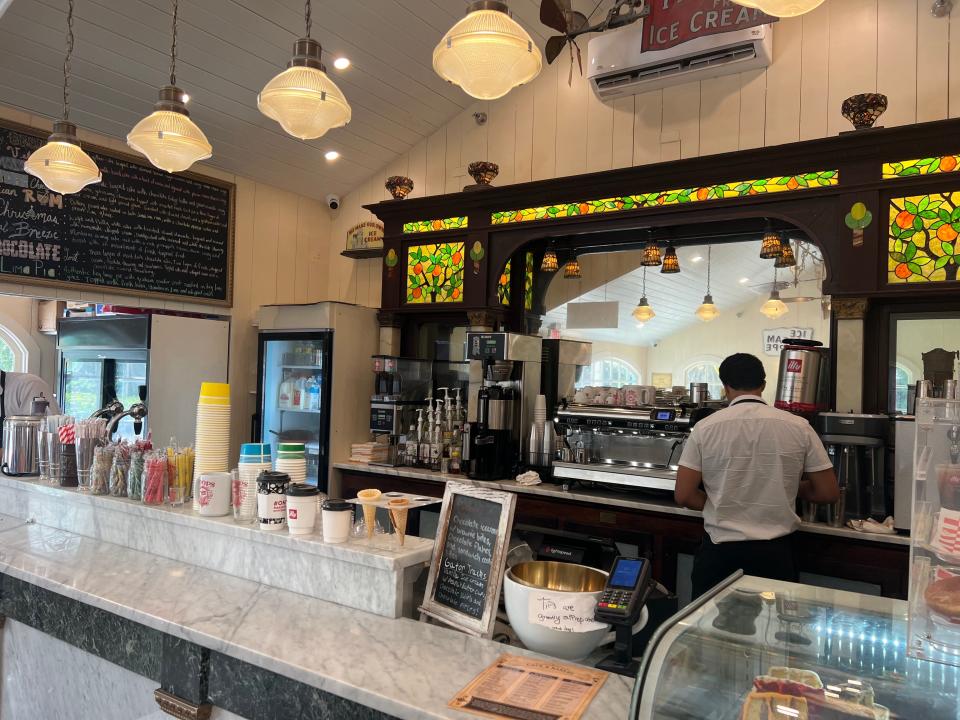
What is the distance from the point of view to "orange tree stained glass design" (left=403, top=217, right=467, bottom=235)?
5.17 meters

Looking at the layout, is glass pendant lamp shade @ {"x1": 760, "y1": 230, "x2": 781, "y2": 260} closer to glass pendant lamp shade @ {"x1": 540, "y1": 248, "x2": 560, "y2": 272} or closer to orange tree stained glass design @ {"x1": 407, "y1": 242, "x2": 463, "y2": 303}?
glass pendant lamp shade @ {"x1": 540, "y1": 248, "x2": 560, "y2": 272}

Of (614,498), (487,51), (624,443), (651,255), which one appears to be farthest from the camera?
(651,255)

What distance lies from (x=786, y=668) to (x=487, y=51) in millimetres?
1723

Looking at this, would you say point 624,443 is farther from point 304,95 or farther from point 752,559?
point 304,95

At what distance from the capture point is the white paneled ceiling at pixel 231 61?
13.3 ft

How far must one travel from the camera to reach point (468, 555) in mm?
1800

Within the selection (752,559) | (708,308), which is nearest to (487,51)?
(752,559)

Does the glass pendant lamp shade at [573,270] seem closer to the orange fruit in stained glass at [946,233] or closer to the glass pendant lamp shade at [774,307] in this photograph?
the glass pendant lamp shade at [774,307]

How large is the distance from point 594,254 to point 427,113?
5.89 ft

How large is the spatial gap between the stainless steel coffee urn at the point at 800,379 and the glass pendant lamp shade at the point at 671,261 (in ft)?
3.46

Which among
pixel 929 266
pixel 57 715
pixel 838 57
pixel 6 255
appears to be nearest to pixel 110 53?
pixel 6 255

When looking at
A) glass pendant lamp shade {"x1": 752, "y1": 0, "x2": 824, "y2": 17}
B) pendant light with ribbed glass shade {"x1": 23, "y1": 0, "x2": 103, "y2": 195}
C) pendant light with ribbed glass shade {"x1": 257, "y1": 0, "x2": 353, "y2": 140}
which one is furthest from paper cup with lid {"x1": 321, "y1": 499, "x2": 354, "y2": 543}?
pendant light with ribbed glass shade {"x1": 23, "y1": 0, "x2": 103, "y2": 195}

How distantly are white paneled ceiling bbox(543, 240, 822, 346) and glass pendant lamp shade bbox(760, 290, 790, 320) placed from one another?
4 centimetres

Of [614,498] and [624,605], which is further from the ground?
[624,605]
